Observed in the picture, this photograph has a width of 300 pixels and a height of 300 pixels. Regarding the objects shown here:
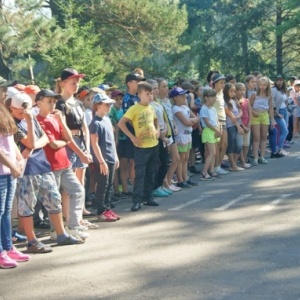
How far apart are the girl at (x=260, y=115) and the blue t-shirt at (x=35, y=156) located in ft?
25.7

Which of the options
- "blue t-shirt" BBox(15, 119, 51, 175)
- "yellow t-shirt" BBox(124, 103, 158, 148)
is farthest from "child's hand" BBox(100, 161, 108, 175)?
"blue t-shirt" BBox(15, 119, 51, 175)

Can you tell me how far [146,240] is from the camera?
7957 millimetres

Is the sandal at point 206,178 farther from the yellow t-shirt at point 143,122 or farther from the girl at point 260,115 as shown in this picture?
the yellow t-shirt at point 143,122

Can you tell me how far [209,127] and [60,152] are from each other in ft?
17.3

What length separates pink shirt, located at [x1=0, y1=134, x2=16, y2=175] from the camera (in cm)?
689

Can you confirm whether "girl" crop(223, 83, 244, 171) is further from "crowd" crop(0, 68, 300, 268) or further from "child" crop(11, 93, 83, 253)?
"child" crop(11, 93, 83, 253)

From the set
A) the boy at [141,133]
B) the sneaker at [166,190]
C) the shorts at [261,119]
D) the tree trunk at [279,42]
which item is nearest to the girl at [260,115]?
the shorts at [261,119]

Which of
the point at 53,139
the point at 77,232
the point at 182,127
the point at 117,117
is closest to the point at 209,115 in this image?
the point at 182,127

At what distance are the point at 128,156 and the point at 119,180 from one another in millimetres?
794

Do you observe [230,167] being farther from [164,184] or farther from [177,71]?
[177,71]

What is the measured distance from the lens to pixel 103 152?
9.33 m

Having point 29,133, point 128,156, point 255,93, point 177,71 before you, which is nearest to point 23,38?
point 255,93

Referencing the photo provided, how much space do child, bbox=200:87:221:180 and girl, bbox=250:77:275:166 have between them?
212 centimetres

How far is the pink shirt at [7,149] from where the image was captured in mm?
6887
